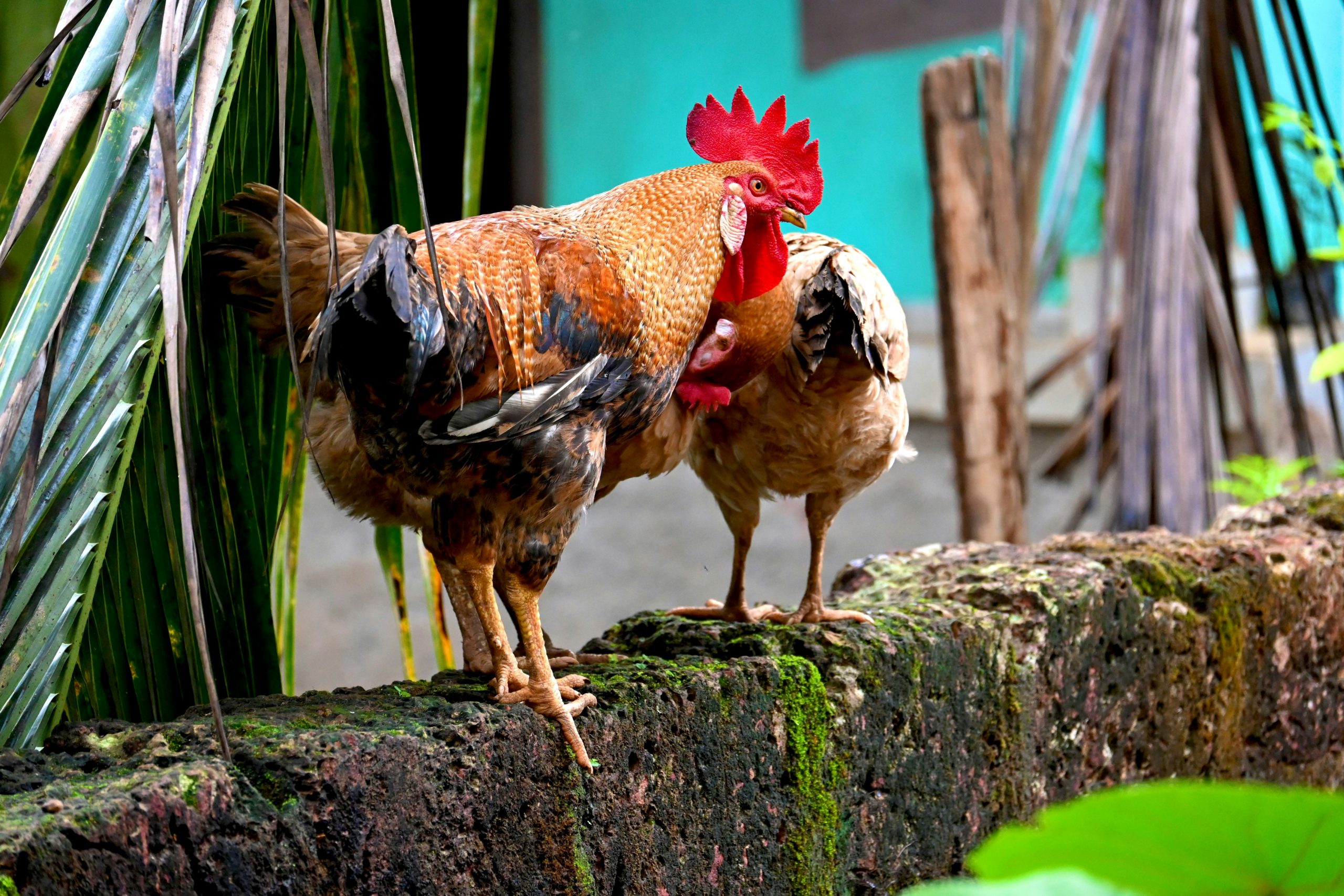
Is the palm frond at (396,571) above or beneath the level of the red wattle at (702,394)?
beneath

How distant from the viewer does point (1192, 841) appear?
1.88ft

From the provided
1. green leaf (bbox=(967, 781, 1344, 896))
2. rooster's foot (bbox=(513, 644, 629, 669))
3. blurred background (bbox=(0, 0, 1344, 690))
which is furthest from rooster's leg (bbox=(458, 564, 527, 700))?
blurred background (bbox=(0, 0, 1344, 690))

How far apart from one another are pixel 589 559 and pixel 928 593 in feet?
17.4

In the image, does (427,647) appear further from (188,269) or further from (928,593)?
(188,269)

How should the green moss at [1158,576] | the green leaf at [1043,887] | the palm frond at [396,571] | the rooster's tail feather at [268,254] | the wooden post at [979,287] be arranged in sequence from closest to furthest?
the green leaf at [1043,887], the rooster's tail feather at [268,254], the palm frond at [396,571], the green moss at [1158,576], the wooden post at [979,287]

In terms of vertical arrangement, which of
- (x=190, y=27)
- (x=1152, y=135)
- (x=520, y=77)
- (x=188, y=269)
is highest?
(x=520, y=77)

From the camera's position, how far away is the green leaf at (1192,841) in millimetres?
558

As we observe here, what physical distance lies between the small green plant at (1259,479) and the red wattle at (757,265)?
8.96 feet

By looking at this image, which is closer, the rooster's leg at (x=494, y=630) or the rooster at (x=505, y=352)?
the rooster at (x=505, y=352)

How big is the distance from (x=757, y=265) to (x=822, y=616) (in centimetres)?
80

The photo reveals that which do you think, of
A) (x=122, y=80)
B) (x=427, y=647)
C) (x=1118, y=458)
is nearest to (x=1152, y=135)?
(x=1118, y=458)

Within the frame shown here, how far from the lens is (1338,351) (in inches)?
130

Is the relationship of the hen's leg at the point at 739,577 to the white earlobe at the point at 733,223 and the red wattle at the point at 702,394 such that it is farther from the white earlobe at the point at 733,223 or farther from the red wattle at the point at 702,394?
the white earlobe at the point at 733,223

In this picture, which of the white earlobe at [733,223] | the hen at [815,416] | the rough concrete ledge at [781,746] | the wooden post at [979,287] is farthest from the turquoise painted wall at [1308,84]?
the white earlobe at [733,223]
